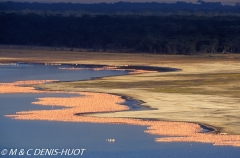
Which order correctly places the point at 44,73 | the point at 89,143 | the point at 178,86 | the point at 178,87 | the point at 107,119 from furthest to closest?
the point at 44,73 → the point at 178,86 → the point at 178,87 → the point at 107,119 → the point at 89,143

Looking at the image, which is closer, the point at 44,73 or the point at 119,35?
the point at 44,73

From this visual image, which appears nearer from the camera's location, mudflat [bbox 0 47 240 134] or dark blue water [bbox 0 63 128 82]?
mudflat [bbox 0 47 240 134]

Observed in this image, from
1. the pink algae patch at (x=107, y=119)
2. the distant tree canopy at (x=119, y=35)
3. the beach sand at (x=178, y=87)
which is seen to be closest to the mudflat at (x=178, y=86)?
the beach sand at (x=178, y=87)

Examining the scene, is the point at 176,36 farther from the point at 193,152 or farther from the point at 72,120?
the point at 193,152

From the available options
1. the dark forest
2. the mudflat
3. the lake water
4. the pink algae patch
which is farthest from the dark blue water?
the dark forest

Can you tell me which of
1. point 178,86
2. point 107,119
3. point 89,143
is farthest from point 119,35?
point 89,143

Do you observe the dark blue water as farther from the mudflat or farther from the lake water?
the lake water

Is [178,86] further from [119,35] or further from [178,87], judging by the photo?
[119,35]

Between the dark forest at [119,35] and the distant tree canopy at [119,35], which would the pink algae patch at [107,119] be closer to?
the dark forest at [119,35]
